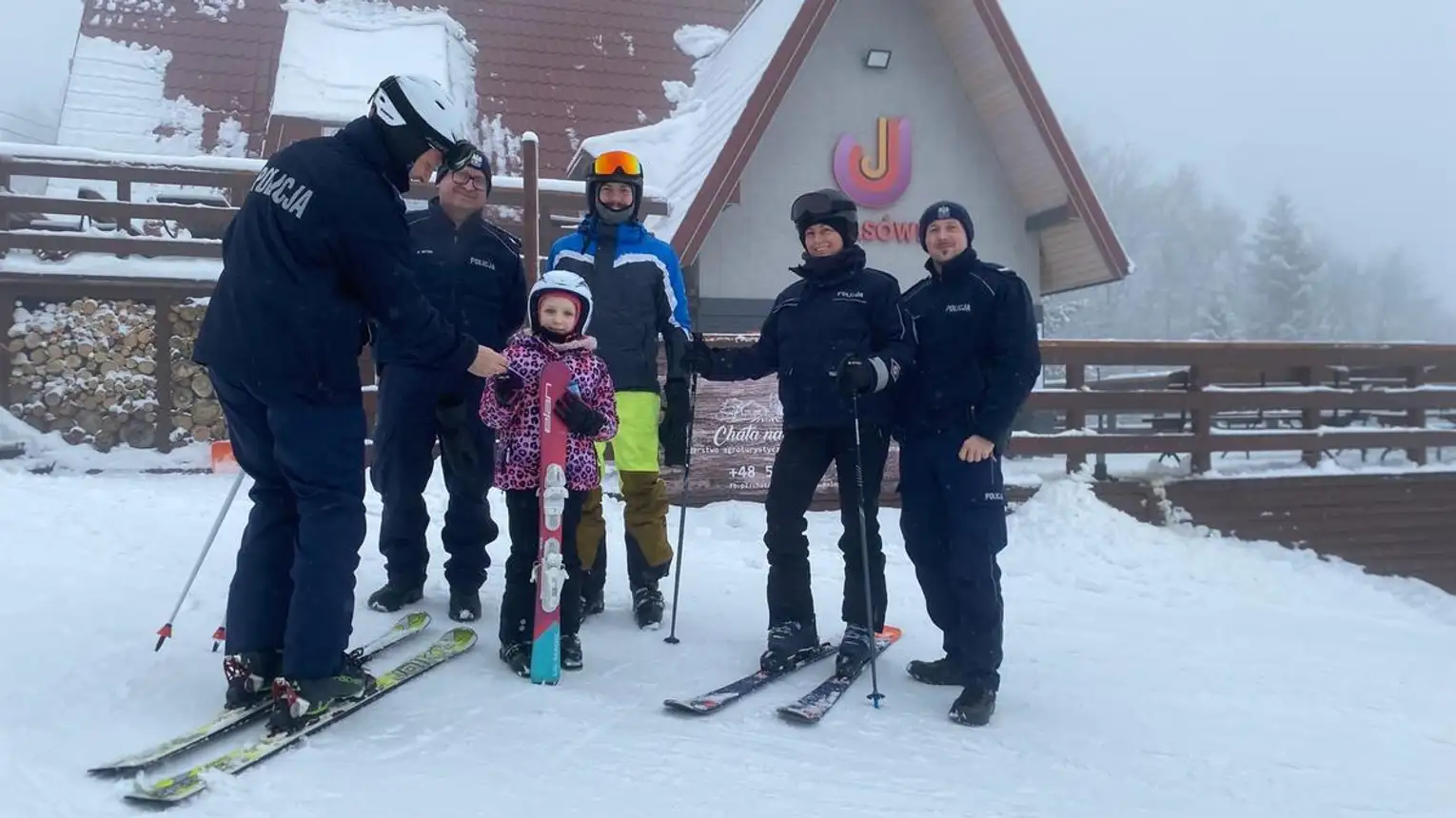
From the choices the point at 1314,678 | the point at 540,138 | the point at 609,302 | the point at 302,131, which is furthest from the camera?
the point at 540,138

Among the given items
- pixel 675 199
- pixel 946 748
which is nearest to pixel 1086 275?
pixel 675 199

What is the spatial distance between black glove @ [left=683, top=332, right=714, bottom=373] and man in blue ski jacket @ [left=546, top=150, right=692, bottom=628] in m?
0.03

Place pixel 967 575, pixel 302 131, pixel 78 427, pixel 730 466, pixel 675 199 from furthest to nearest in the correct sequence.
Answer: pixel 302 131
pixel 675 199
pixel 78 427
pixel 730 466
pixel 967 575

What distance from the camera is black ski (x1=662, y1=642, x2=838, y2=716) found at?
3607 millimetres

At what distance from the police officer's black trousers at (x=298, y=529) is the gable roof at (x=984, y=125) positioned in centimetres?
707

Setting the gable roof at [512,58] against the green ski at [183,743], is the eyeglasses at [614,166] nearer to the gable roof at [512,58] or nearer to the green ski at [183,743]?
the green ski at [183,743]

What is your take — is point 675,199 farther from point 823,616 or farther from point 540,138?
point 823,616

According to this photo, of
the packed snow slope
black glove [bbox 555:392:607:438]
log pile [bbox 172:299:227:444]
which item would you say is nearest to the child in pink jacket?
black glove [bbox 555:392:607:438]

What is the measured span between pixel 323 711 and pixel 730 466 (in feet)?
16.6

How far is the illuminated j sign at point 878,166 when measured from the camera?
39.7ft

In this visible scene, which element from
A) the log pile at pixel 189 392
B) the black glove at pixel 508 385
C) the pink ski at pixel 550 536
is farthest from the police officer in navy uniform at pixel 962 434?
the log pile at pixel 189 392

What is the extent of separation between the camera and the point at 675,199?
1064 centimetres

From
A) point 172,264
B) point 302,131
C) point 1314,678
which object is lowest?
point 1314,678

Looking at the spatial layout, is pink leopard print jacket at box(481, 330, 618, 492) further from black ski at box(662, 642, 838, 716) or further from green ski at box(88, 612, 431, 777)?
green ski at box(88, 612, 431, 777)
